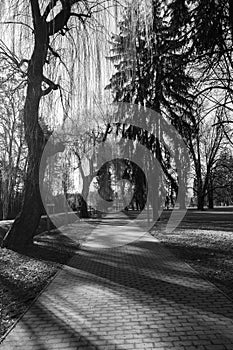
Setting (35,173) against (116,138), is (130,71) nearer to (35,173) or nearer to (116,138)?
(35,173)

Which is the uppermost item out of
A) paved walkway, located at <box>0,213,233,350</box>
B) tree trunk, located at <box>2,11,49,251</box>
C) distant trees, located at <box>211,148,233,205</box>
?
distant trees, located at <box>211,148,233,205</box>

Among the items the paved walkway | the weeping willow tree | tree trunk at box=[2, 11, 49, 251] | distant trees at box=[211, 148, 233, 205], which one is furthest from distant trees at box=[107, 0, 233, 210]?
distant trees at box=[211, 148, 233, 205]

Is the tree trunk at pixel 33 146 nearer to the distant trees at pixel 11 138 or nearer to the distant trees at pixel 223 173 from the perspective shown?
the distant trees at pixel 11 138

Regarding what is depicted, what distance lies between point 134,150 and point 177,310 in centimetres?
1124

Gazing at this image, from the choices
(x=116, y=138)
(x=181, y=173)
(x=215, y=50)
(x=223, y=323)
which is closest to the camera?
(x=223, y=323)

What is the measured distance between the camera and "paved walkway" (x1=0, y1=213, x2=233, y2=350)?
3.22 metres

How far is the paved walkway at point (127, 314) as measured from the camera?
10.6 ft

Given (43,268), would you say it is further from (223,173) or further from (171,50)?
(223,173)

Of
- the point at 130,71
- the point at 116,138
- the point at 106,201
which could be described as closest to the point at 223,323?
the point at 130,71

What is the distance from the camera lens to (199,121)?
779 centimetres

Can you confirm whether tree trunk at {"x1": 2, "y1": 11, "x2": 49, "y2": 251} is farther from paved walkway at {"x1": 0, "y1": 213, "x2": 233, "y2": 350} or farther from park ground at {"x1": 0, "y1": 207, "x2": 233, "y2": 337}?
paved walkway at {"x1": 0, "y1": 213, "x2": 233, "y2": 350}

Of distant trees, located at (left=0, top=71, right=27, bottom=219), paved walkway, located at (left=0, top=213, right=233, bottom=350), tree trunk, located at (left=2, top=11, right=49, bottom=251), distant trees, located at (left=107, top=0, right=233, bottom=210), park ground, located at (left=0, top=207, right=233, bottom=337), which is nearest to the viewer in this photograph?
paved walkway, located at (left=0, top=213, right=233, bottom=350)

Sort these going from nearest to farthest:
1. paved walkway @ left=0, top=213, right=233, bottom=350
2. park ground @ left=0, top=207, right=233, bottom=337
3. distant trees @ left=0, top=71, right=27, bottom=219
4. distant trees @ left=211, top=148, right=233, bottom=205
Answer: paved walkway @ left=0, top=213, right=233, bottom=350 < park ground @ left=0, top=207, right=233, bottom=337 < distant trees @ left=0, top=71, right=27, bottom=219 < distant trees @ left=211, top=148, right=233, bottom=205

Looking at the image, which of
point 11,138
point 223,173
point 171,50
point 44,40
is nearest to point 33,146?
point 44,40
